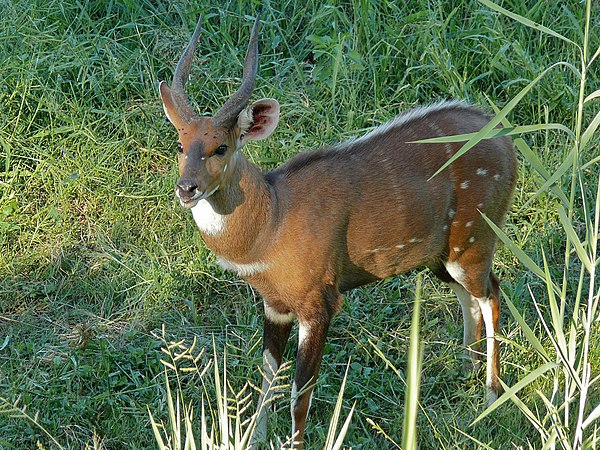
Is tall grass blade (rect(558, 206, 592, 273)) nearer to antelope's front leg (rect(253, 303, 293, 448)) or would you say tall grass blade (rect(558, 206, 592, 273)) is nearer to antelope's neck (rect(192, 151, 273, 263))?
antelope's neck (rect(192, 151, 273, 263))

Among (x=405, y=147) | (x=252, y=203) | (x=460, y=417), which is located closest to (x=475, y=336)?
(x=460, y=417)

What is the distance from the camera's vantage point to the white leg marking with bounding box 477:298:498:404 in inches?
189

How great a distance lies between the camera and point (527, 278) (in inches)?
214

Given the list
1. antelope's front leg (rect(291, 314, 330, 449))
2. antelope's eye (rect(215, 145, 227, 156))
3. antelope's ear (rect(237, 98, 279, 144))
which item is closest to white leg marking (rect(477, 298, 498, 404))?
antelope's front leg (rect(291, 314, 330, 449))

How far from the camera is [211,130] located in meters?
4.06

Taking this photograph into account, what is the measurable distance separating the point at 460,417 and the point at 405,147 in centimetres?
121

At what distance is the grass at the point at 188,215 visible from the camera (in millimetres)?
4738

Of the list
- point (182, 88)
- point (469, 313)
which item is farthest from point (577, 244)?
point (469, 313)

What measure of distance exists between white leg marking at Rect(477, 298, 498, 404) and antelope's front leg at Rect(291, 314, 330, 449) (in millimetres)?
866

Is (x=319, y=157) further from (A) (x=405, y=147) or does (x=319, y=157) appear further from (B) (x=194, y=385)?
(B) (x=194, y=385)

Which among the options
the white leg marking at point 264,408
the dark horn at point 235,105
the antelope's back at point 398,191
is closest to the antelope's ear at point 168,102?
the dark horn at point 235,105

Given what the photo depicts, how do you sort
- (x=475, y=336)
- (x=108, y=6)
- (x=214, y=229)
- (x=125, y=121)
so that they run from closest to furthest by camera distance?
(x=214, y=229) → (x=475, y=336) → (x=125, y=121) → (x=108, y=6)

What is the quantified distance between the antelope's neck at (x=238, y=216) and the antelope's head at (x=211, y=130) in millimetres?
94

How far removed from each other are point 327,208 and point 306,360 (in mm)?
633
